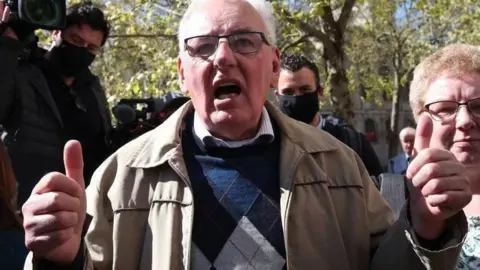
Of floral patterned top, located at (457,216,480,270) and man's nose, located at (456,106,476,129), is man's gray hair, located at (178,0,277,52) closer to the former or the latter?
man's nose, located at (456,106,476,129)

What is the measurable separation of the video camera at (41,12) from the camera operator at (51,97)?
48 mm

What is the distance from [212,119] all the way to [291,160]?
1.06ft

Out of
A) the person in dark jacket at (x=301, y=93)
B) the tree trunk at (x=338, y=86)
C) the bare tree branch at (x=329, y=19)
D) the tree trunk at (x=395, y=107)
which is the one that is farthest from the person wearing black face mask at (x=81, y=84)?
the tree trunk at (x=395, y=107)

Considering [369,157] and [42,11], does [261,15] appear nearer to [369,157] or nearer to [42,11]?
[42,11]

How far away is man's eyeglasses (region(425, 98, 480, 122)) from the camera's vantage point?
2.37 metres

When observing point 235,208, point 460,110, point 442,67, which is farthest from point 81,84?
point 460,110

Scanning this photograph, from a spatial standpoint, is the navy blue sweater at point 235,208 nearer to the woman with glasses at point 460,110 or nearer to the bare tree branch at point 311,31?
the woman with glasses at point 460,110

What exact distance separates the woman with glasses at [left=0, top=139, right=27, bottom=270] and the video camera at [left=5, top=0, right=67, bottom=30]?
136 cm

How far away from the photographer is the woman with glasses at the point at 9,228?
7.97 ft

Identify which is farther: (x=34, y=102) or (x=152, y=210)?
(x=34, y=102)

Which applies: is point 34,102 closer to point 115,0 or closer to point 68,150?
point 68,150

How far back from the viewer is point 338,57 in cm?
1038

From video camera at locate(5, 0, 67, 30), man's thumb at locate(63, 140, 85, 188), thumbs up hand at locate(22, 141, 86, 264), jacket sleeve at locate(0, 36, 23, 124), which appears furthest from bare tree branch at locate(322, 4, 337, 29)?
thumbs up hand at locate(22, 141, 86, 264)

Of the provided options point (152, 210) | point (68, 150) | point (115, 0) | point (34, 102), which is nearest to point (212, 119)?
point (152, 210)
